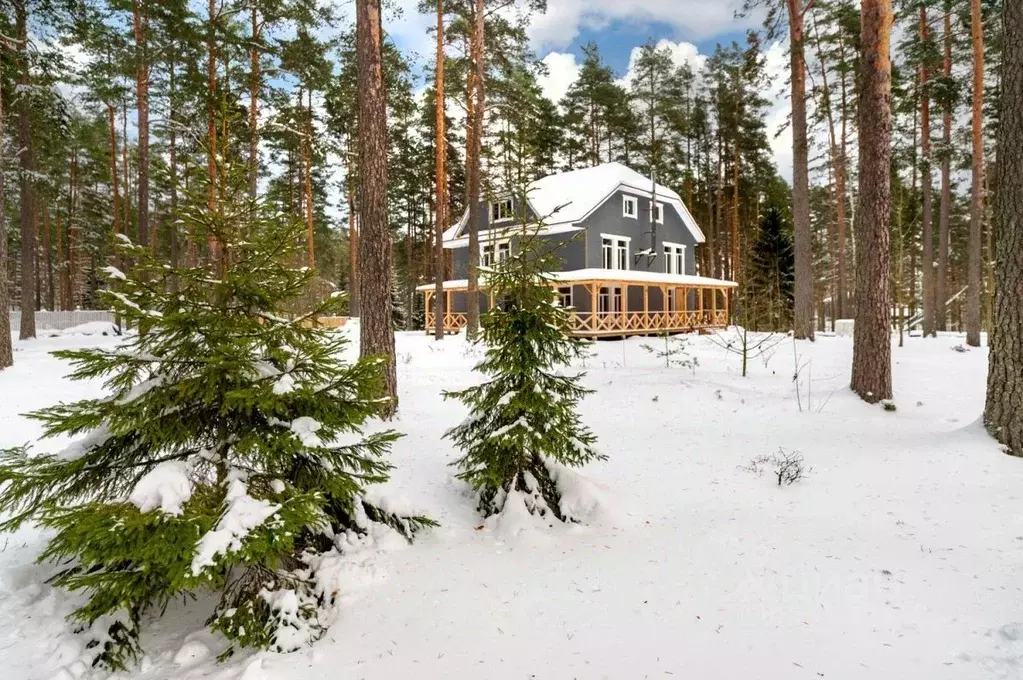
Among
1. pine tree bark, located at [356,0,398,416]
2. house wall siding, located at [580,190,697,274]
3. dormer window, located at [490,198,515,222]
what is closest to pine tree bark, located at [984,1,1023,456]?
pine tree bark, located at [356,0,398,416]

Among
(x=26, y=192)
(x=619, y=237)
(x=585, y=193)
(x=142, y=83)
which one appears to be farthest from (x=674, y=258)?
(x=26, y=192)

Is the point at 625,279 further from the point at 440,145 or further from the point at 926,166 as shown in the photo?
the point at 926,166

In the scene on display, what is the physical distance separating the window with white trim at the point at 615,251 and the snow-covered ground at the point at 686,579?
1733cm

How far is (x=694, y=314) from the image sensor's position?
80.9 feet

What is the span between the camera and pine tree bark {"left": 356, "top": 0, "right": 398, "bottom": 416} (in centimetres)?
686

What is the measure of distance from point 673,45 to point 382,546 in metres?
34.1

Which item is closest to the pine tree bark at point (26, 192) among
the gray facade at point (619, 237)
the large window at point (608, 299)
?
the gray facade at point (619, 237)

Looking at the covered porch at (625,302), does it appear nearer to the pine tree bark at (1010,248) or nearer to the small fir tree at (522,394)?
the pine tree bark at (1010,248)

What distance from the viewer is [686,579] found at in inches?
152

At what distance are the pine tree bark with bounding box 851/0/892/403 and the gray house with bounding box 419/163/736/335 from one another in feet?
39.0

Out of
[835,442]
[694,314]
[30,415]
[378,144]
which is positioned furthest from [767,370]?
[694,314]

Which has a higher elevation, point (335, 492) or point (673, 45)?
point (673, 45)

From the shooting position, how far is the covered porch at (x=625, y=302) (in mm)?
20266

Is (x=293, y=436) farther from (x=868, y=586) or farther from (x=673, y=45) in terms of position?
(x=673, y=45)
